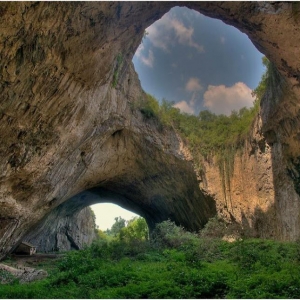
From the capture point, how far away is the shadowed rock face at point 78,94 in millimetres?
8031

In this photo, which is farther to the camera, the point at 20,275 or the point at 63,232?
the point at 63,232

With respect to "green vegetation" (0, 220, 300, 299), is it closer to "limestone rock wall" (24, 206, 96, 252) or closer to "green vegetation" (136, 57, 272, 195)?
"green vegetation" (136, 57, 272, 195)

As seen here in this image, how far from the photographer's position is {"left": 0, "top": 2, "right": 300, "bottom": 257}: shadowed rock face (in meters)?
8.03

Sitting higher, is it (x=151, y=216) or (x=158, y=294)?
(x=151, y=216)

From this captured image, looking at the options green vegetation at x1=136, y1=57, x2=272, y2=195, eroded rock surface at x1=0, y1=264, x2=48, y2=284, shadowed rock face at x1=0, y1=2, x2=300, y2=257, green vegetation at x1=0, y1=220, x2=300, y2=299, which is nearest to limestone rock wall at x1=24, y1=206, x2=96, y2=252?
shadowed rock face at x1=0, y1=2, x2=300, y2=257

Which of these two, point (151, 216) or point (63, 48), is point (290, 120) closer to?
point (63, 48)

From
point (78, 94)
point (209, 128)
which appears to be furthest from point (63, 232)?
point (78, 94)

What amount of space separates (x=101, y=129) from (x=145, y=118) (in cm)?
371

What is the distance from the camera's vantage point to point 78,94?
417 inches

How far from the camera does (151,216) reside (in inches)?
922

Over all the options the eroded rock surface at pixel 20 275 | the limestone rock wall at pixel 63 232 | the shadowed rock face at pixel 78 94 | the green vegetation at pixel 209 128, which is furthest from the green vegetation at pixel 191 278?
the limestone rock wall at pixel 63 232

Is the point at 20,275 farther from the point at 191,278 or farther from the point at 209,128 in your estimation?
the point at 209,128

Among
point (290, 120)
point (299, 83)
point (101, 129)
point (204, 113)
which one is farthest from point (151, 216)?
point (299, 83)

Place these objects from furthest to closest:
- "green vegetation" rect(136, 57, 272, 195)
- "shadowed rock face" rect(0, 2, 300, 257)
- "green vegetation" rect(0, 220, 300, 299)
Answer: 1. "green vegetation" rect(136, 57, 272, 195)
2. "shadowed rock face" rect(0, 2, 300, 257)
3. "green vegetation" rect(0, 220, 300, 299)
